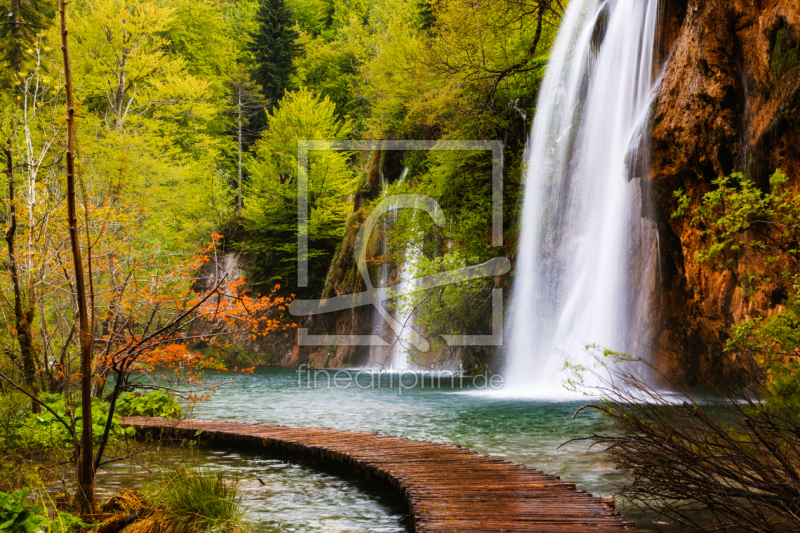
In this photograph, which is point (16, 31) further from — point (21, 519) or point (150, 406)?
point (21, 519)

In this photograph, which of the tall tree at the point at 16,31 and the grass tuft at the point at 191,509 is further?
the tall tree at the point at 16,31

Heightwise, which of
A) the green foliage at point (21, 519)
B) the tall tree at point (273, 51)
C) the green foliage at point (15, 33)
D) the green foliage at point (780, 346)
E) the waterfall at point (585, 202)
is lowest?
the green foliage at point (21, 519)

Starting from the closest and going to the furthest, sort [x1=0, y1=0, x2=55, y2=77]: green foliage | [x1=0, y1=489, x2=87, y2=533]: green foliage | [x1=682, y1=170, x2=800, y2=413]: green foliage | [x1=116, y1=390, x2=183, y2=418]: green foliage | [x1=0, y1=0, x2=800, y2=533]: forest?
[x1=0, y1=489, x2=87, y2=533]: green foliage, [x1=0, y1=0, x2=800, y2=533]: forest, [x1=682, y1=170, x2=800, y2=413]: green foliage, [x1=116, y1=390, x2=183, y2=418]: green foliage, [x1=0, y1=0, x2=55, y2=77]: green foliage

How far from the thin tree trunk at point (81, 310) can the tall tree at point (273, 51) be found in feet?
117

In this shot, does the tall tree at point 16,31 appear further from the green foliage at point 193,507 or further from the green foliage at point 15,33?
the green foliage at point 193,507

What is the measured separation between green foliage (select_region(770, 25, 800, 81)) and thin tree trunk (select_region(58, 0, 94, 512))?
29.4 ft

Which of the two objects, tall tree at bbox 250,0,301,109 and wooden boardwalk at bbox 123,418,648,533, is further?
tall tree at bbox 250,0,301,109

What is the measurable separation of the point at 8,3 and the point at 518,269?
→ 23379mm

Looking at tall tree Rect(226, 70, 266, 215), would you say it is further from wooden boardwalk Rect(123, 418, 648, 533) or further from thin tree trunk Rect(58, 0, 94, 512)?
thin tree trunk Rect(58, 0, 94, 512)

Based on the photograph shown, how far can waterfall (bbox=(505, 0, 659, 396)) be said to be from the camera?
13.2 m

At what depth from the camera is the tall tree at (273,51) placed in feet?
125

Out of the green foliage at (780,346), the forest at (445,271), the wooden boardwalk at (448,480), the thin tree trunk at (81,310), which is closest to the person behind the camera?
the thin tree trunk at (81,310)

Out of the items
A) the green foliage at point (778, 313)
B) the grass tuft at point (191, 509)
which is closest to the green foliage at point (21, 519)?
the grass tuft at point (191, 509)

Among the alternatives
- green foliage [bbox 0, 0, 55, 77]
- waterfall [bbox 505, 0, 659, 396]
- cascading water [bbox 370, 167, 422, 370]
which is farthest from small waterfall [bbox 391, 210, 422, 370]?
green foliage [bbox 0, 0, 55, 77]
